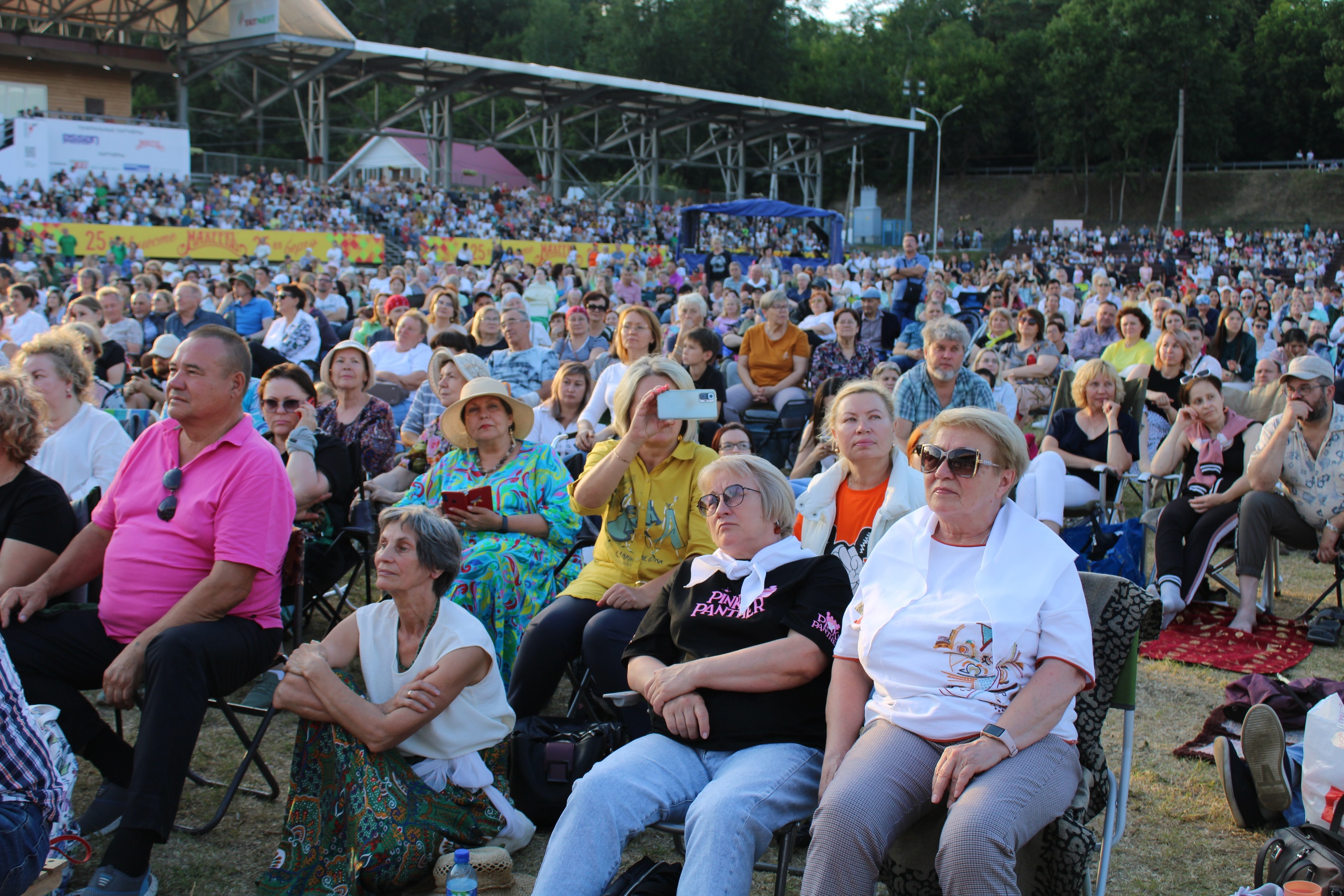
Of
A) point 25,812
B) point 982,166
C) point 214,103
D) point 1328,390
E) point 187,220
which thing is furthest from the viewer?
point 982,166

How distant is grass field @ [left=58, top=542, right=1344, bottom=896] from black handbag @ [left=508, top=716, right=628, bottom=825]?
112 millimetres

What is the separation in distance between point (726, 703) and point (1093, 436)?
394cm

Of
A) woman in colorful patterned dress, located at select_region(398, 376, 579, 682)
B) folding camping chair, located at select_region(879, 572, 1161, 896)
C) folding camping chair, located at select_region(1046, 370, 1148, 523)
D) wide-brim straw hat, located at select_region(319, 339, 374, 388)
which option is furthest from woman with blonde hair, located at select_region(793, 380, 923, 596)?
wide-brim straw hat, located at select_region(319, 339, 374, 388)

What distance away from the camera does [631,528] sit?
357 cm

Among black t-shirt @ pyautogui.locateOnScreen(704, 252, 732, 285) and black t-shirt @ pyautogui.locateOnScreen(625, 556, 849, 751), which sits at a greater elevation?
black t-shirt @ pyautogui.locateOnScreen(704, 252, 732, 285)

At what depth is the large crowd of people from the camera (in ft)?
7.65

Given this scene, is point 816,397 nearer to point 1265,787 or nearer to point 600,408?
point 600,408

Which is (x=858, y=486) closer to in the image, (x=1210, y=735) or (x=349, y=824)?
(x=1210, y=735)

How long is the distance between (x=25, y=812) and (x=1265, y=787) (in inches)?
125

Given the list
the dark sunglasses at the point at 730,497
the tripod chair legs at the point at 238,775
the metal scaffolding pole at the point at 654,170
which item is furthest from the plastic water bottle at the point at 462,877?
the metal scaffolding pole at the point at 654,170

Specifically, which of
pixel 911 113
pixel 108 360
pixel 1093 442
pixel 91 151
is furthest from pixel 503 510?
pixel 911 113

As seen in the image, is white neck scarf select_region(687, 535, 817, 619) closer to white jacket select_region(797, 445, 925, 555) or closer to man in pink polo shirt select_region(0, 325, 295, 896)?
white jacket select_region(797, 445, 925, 555)

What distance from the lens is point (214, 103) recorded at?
156 ft

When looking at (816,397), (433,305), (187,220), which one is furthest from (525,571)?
(187,220)
